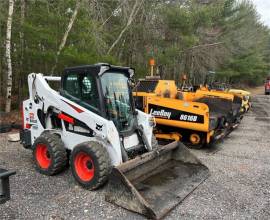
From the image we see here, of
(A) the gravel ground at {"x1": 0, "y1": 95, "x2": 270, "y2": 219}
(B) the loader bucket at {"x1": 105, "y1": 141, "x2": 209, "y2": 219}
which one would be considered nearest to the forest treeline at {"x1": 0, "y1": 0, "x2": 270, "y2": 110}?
(A) the gravel ground at {"x1": 0, "y1": 95, "x2": 270, "y2": 219}

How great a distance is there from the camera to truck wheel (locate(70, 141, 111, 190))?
15.2 ft

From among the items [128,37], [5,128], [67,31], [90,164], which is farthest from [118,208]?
[128,37]

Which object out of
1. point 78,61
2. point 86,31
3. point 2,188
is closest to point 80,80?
point 2,188

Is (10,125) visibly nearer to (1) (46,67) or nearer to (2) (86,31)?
(1) (46,67)

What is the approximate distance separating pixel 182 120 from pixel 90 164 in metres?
3.27

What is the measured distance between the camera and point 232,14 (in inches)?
1078

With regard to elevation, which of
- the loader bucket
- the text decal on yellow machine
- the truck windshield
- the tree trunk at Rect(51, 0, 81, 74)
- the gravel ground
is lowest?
the gravel ground

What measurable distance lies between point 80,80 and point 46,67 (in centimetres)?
603

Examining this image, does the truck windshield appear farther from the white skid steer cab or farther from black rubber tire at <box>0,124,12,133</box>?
black rubber tire at <box>0,124,12,133</box>

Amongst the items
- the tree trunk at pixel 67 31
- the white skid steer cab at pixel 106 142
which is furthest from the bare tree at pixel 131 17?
the white skid steer cab at pixel 106 142

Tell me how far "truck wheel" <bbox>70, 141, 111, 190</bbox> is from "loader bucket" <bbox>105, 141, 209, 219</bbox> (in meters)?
0.30

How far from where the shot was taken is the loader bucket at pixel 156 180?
418 centimetres

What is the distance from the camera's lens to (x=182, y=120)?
7586 mm

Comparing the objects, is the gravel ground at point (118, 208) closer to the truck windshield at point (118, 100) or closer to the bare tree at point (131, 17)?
the truck windshield at point (118, 100)
